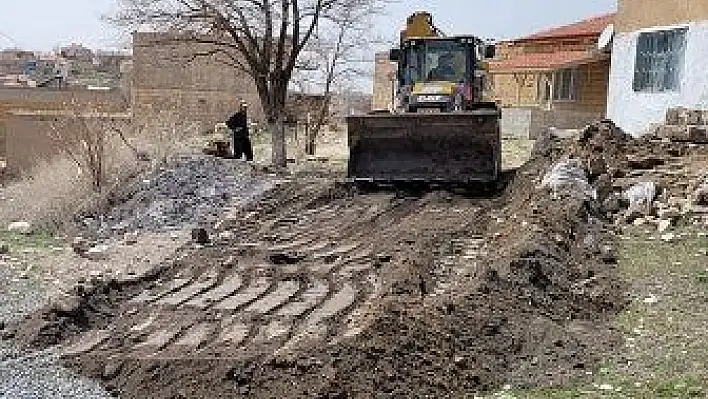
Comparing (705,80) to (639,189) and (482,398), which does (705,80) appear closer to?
(639,189)

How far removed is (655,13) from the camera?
19656 millimetres

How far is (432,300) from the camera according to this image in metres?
8.05

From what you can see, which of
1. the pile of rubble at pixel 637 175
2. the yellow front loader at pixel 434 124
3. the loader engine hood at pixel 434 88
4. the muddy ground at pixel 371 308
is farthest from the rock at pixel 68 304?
the loader engine hood at pixel 434 88

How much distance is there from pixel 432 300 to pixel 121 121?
15327 mm

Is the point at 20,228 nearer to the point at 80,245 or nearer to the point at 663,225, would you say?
the point at 80,245

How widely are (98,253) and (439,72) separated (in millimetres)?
6903

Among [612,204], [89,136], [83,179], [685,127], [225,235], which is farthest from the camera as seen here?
[83,179]

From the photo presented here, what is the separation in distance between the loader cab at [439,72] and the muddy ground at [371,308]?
115 inches

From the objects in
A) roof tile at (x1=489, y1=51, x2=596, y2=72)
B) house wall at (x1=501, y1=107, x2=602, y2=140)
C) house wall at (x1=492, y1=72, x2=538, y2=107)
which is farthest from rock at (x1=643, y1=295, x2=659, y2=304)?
house wall at (x1=492, y1=72, x2=538, y2=107)

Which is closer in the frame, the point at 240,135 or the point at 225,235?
the point at 225,235

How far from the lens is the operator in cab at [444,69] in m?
16.2

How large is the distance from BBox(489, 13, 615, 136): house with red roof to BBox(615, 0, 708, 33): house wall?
5.48m

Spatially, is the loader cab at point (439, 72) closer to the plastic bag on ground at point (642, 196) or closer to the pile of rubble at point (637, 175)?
the pile of rubble at point (637, 175)

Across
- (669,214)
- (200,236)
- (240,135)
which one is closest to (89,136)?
(240,135)
